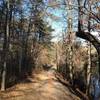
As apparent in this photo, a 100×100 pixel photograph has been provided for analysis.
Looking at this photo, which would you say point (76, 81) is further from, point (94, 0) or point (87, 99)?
point (94, 0)

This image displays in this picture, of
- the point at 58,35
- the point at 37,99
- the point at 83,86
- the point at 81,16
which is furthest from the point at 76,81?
the point at 81,16

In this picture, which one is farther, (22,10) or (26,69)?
(26,69)

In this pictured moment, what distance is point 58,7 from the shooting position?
13.7 meters

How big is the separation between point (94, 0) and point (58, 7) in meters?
1.65

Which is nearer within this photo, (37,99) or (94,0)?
(94,0)

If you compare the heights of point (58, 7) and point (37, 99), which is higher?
point (58, 7)

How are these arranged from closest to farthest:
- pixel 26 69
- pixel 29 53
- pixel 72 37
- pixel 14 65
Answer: pixel 72 37 → pixel 14 65 → pixel 26 69 → pixel 29 53

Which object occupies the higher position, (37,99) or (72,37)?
(72,37)

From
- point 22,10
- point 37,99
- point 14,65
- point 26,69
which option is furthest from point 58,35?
point 37,99

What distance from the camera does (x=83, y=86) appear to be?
3566 centimetres

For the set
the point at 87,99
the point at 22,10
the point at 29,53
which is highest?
the point at 22,10

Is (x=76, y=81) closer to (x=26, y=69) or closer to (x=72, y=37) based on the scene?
(x=72, y=37)

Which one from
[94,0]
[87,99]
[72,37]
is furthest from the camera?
[72,37]

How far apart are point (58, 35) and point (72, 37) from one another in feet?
9.67
